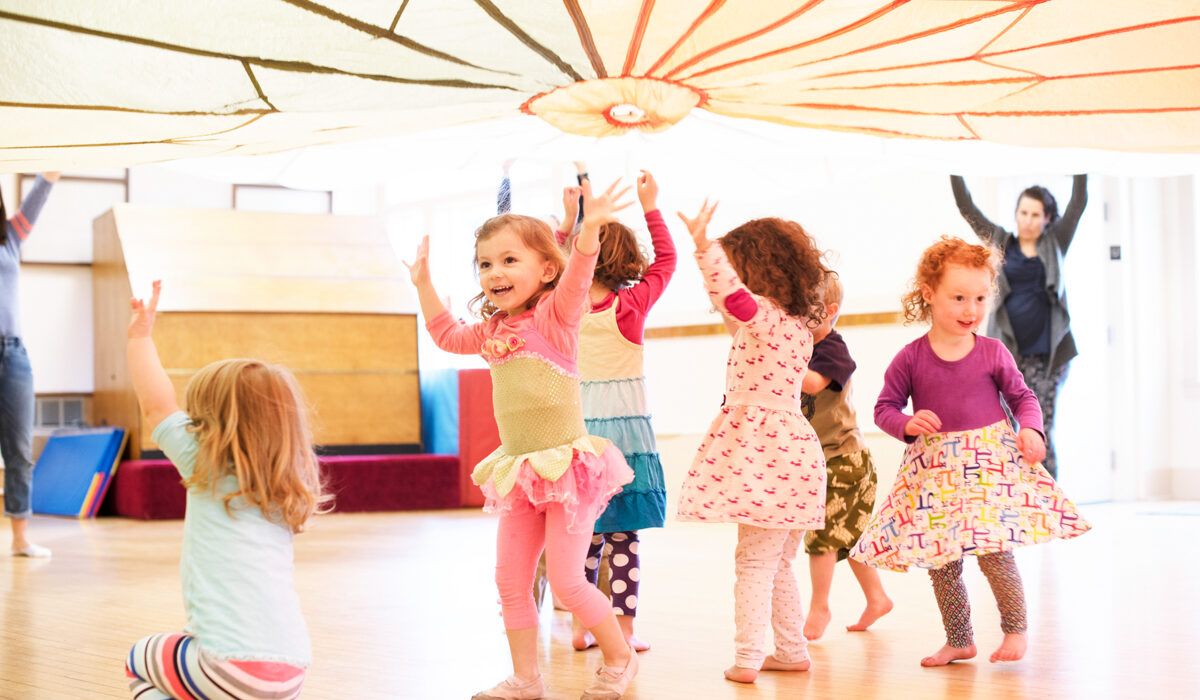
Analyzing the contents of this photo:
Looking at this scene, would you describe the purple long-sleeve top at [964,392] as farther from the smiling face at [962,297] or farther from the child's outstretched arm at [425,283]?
the child's outstretched arm at [425,283]

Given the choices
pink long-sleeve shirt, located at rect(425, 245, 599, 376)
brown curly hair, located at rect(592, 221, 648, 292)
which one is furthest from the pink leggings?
brown curly hair, located at rect(592, 221, 648, 292)

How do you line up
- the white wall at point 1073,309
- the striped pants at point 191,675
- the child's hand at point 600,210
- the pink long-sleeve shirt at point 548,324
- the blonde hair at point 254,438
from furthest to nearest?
the white wall at point 1073,309 → the pink long-sleeve shirt at point 548,324 → the child's hand at point 600,210 → the blonde hair at point 254,438 → the striped pants at point 191,675

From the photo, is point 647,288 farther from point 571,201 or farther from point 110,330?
point 110,330

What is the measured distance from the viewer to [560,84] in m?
2.59

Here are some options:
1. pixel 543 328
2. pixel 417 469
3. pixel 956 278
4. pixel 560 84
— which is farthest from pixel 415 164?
pixel 417 469

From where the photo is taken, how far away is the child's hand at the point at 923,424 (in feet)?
8.63

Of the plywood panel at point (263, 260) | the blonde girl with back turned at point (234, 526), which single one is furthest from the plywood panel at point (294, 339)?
the blonde girl with back turned at point (234, 526)

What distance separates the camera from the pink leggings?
233 centimetres

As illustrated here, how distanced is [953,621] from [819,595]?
52cm

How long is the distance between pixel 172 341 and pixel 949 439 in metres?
5.80

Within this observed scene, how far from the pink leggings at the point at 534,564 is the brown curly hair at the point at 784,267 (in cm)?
74

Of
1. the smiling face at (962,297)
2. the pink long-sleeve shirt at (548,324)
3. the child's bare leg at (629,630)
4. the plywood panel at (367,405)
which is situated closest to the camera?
the pink long-sleeve shirt at (548,324)

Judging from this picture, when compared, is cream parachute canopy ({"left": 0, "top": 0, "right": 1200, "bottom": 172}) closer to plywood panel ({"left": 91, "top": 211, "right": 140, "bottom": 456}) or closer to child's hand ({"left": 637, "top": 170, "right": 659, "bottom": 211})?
child's hand ({"left": 637, "top": 170, "right": 659, "bottom": 211})

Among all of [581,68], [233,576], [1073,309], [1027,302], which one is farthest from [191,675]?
[1073,309]
